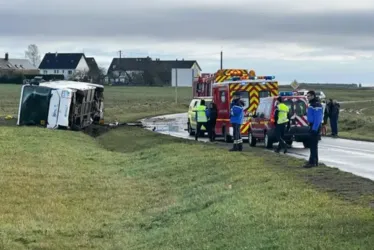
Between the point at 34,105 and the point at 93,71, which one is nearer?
the point at 34,105

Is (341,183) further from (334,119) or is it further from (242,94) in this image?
(334,119)

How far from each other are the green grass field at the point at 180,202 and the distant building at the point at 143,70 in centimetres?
13194

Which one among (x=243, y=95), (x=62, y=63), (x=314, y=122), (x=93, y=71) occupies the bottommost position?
(x=314, y=122)

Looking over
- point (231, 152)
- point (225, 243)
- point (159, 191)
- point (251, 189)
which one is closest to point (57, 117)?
point (231, 152)

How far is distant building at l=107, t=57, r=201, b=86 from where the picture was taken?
161625 millimetres

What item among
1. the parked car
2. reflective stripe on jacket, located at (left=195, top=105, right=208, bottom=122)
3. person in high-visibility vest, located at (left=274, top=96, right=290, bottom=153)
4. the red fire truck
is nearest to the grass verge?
person in high-visibility vest, located at (left=274, top=96, right=290, bottom=153)

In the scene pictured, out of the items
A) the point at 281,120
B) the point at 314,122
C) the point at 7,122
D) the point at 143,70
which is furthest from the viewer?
the point at 143,70

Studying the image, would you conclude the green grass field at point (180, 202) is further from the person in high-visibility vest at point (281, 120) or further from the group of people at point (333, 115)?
the group of people at point (333, 115)

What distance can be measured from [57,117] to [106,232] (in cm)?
2671

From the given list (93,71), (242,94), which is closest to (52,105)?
(242,94)

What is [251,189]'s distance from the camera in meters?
15.3

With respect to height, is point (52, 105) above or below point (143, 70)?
below

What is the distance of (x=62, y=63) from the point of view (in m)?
176

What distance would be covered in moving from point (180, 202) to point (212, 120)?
15.6 m
